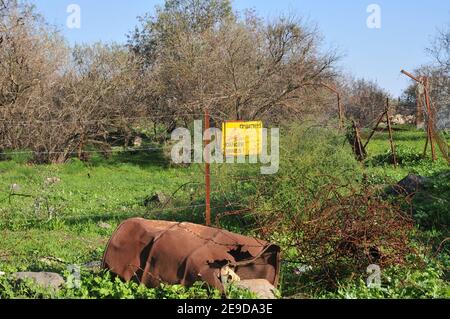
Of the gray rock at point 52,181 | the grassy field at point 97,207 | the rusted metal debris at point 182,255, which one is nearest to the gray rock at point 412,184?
the grassy field at point 97,207

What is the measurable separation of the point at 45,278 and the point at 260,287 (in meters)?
1.93

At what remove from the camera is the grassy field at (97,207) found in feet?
16.8

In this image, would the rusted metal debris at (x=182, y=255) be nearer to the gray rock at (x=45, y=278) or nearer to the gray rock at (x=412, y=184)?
the gray rock at (x=45, y=278)

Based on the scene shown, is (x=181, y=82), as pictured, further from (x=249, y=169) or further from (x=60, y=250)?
(x=60, y=250)

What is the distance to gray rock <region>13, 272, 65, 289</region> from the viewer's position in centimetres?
509

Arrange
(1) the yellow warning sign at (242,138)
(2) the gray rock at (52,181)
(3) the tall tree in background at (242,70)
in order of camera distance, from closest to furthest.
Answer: (1) the yellow warning sign at (242,138) → (2) the gray rock at (52,181) → (3) the tall tree in background at (242,70)

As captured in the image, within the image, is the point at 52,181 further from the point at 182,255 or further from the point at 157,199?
the point at 182,255

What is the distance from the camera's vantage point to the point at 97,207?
1178 centimetres

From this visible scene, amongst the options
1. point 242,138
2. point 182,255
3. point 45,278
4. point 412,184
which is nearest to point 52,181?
point 242,138

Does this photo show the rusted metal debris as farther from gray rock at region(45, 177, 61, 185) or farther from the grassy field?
gray rock at region(45, 177, 61, 185)

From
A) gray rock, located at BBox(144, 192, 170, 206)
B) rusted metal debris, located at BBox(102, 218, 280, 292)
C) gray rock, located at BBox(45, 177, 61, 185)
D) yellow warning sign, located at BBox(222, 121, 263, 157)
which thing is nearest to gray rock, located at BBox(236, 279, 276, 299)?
rusted metal debris, located at BBox(102, 218, 280, 292)

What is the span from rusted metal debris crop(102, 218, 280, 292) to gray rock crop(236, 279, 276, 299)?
141 mm

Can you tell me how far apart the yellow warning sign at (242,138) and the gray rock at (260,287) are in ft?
15.7

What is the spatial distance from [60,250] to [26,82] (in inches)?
489
